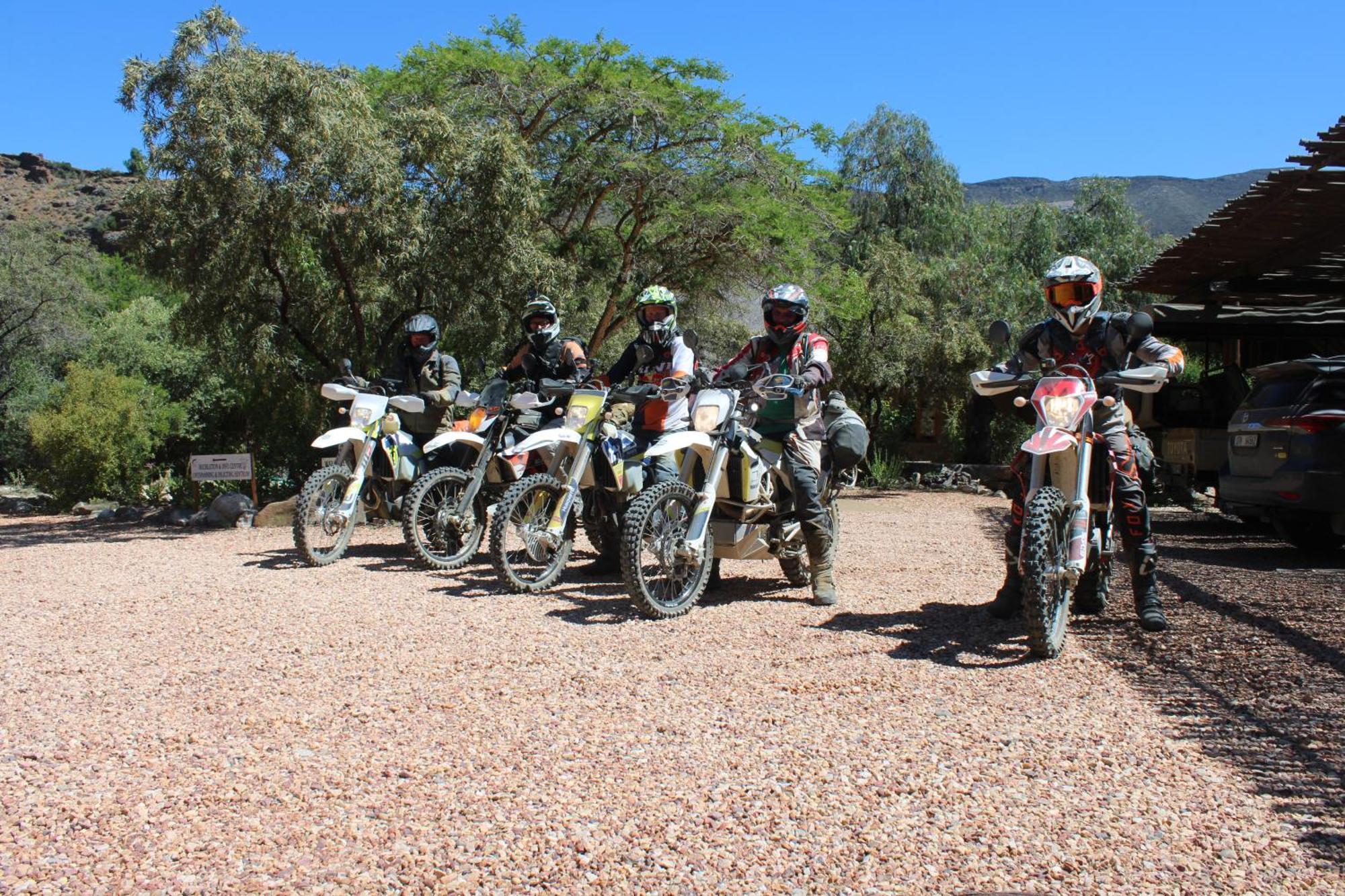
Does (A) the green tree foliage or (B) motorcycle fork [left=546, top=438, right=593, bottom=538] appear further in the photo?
(A) the green tree foliage

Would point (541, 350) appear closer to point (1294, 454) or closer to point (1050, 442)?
point (1050, 442)

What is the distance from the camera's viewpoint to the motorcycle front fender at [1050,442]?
216 inches

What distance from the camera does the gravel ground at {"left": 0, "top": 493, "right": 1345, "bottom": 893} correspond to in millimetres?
3107

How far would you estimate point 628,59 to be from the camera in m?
18.1

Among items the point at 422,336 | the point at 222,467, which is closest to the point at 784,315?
the point at 422,336

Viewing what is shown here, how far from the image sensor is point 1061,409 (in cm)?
566

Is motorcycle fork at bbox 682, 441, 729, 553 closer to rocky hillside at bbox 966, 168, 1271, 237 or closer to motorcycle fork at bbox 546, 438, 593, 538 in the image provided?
motorcycle fork at bbox 546, 438, 593, 538

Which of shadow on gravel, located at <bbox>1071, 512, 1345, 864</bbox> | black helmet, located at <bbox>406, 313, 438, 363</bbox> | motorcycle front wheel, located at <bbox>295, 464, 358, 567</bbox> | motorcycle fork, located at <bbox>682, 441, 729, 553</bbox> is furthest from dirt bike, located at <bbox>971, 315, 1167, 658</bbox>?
black helmet, located at <bbox>406, 313, 438, 363</bbox>

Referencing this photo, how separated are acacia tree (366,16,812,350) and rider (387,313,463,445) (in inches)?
213

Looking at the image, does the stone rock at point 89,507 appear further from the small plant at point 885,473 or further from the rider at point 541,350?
the small plant at point 885,473

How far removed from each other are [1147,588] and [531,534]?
11.8 ft

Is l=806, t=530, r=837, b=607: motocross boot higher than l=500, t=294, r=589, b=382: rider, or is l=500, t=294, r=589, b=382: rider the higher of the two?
l=500, t=294, r=589, b=382: rider

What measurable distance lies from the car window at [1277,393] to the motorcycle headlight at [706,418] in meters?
5.63

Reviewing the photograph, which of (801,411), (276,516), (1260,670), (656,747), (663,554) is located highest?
(801,411)
